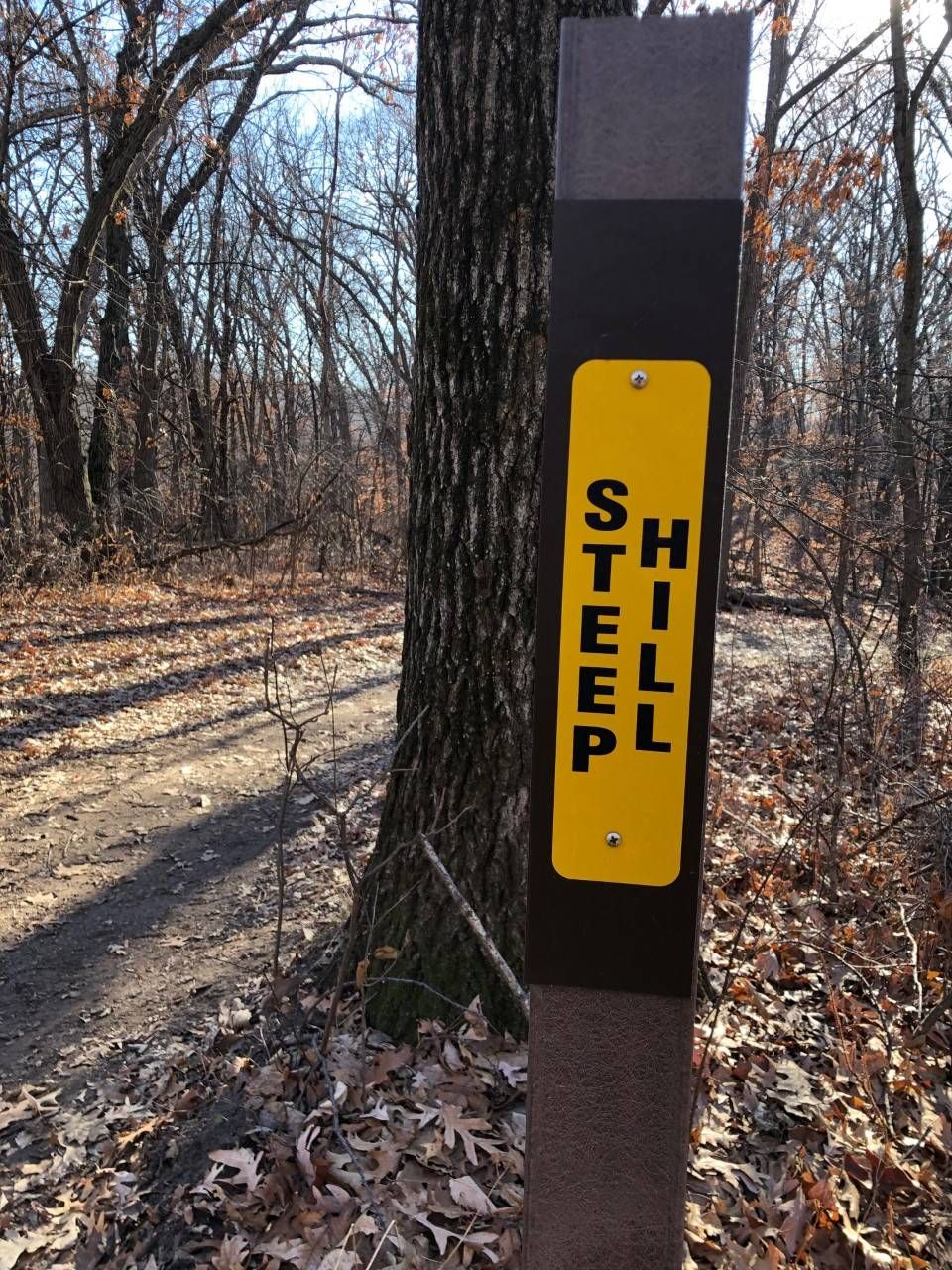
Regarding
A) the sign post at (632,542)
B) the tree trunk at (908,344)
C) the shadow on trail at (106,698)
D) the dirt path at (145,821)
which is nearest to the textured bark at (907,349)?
the tree trunk at (908,344)

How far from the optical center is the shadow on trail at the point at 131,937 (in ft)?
11.5

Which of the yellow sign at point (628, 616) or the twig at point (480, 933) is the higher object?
the yellow sign at point (628, 616)

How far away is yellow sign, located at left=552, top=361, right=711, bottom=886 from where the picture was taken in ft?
4.41

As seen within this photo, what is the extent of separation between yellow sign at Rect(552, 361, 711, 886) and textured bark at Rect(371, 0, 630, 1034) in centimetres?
127

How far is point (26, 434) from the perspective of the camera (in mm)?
14180

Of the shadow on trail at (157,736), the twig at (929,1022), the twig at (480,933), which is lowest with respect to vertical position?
the shadow on trail at (157,736)

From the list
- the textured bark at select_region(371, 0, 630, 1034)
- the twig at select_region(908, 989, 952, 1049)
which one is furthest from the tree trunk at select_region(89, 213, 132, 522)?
the twig at select_region(908, 989, 952, 1049)

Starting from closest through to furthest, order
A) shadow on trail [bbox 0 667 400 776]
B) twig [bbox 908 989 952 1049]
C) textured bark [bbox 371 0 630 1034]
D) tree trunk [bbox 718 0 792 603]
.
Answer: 1. textured bark [bbox 371 0 630 1034]
2. twig [bbox 908 989 952 1049]
3. shadow on trail [bbox 0 667 400 776]
4. tree trunk [bbox 718 0 792 603]

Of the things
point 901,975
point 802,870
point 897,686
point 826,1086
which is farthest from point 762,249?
point 826,1086

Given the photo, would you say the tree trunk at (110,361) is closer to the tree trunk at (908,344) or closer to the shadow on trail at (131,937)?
the shadow on trail at (131,937)

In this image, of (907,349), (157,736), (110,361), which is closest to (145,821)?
(157,736)

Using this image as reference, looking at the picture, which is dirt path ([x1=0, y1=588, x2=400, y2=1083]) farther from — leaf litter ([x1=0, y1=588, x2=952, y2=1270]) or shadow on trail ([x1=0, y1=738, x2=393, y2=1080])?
leaf litter ([x1=0, y1=588, x2=952, y2=1270])

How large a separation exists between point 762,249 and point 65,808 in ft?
25.3

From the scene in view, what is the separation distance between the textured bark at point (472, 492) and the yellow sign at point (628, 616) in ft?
4.15
